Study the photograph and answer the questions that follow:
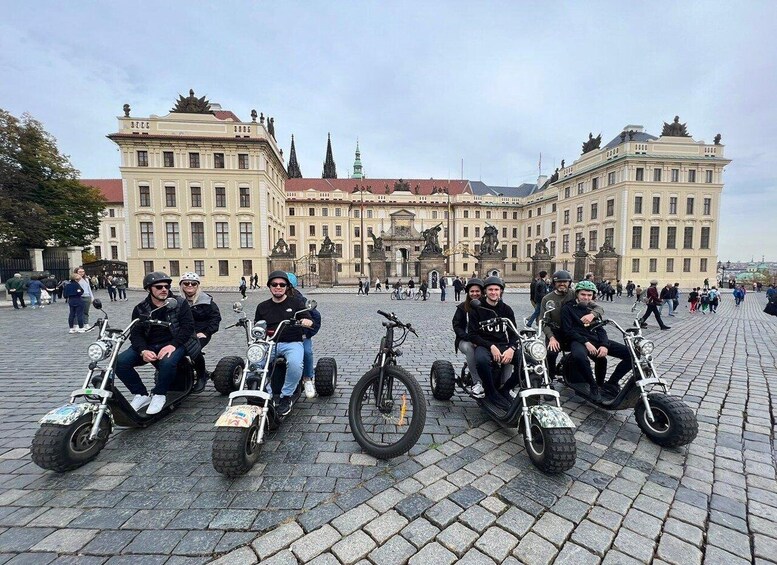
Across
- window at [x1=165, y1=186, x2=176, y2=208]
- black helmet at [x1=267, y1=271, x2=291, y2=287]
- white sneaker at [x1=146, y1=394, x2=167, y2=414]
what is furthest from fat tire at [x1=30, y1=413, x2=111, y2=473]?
window at [x1=165, y1=186, x2=176, y2=208]

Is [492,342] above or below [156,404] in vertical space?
above

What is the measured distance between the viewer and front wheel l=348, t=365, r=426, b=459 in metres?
2.91

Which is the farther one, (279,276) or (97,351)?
(279,276)

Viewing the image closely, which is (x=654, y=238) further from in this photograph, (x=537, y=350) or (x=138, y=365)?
(x=138, y=365)

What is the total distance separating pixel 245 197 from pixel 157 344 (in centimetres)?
3386

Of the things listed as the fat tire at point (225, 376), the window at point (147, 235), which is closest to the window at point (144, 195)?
the window at point (147, 235)

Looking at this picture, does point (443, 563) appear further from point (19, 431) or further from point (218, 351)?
point (218, 351)

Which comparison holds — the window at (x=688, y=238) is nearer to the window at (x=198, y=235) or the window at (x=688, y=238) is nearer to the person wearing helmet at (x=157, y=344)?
the person wearing helmet at (x=157, y=344)

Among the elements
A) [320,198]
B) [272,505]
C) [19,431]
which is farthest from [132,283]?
[272,505]

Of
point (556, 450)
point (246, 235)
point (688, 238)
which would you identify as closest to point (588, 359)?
point (556, 450)

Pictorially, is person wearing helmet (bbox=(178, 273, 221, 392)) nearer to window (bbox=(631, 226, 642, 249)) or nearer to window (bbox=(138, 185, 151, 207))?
window (bbox=(138, 185, 151, 207))

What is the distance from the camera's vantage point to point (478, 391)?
4.03 metres

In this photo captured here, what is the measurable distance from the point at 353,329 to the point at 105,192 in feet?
214

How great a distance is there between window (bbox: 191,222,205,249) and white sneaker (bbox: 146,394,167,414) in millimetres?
34556
